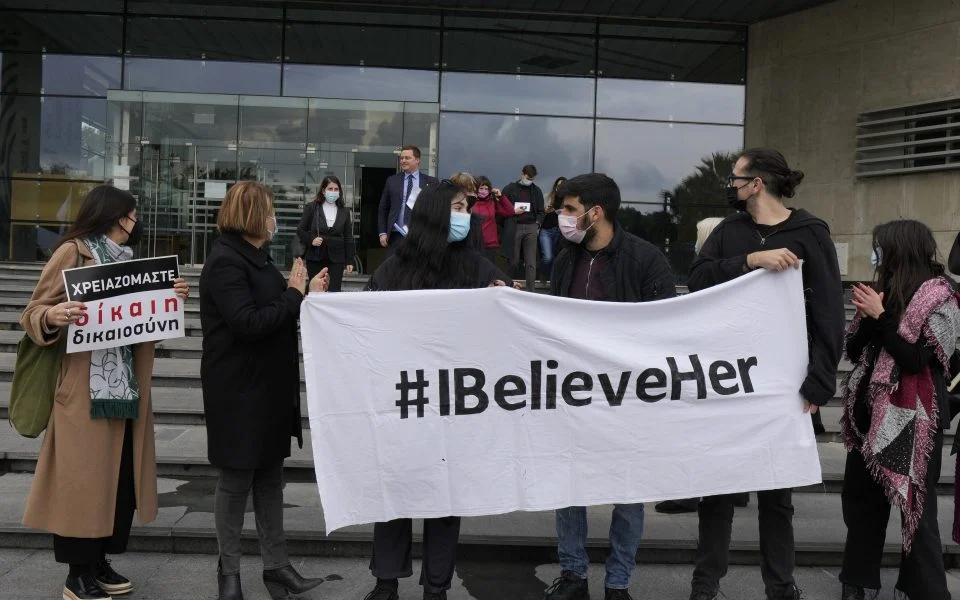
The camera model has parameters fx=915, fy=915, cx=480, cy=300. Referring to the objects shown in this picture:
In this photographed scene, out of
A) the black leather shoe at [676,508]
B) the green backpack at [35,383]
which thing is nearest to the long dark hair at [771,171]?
the black leather shoe at [676,508]

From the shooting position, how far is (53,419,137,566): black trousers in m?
4.39

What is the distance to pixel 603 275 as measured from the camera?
4.60 m

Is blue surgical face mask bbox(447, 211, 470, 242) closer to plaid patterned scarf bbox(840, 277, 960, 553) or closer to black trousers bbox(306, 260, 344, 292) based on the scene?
plaid patterned scarf bbox(840, 277, 960, 553)

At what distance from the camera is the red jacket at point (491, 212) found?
1221 centimetres

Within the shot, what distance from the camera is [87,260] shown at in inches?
179

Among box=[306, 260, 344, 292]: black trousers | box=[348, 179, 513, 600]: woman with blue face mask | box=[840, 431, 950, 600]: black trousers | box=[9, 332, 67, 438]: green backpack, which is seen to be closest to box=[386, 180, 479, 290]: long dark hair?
box=[348, 179, 513, 600]: woman with blue face mask

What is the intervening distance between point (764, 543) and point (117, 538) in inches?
125

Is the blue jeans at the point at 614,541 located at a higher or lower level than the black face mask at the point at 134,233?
lower

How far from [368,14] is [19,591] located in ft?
51.0

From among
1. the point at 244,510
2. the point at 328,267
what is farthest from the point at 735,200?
the point at 328,267

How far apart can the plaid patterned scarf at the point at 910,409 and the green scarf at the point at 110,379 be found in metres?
3.67

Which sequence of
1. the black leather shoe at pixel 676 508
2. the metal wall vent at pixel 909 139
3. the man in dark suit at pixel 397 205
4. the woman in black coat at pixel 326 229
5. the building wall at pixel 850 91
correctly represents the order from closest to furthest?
the black leather shoe at pixel 676 508, the man in dark suit at pixel 397 205, the woman in black coat at pixel 326 229, the metal wall vent at pixel 909 139, the building wall at pixel 850 91

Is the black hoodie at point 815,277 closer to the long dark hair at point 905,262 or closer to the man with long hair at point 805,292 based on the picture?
the man with long hair at point 805,292

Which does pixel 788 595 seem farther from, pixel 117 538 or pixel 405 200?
pixel 405 200
